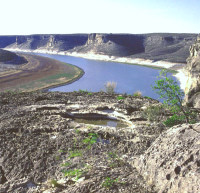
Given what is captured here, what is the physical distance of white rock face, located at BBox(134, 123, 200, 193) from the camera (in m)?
5.86

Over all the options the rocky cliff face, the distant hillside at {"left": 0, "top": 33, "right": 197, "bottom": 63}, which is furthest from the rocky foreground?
the distant hillside at {"left": 0, "top": 33, "right": 197, "bottom": 63}

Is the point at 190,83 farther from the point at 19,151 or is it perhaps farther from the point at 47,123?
the point at 19,151

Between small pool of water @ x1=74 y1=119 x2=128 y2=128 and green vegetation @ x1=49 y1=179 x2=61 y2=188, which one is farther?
small pool of water @ x1=74 y1=119 x2=128 y2=128

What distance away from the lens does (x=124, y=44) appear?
12256 cm

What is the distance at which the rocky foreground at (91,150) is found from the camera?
263 inches

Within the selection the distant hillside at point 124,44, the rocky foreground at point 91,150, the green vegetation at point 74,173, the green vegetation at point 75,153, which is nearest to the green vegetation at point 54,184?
the rocky foreground at point 91,150

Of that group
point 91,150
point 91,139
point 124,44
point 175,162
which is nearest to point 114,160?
point 91,150

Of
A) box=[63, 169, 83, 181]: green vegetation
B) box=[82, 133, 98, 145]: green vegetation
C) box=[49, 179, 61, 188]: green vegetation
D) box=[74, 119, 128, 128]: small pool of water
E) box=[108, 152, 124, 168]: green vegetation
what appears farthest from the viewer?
box=[74, 119, 128, 128]: small pool of water

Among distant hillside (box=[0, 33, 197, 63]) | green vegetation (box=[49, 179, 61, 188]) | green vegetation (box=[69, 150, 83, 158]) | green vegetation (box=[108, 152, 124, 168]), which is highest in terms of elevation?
distant hillside (box=[0, 33, 197, 63])

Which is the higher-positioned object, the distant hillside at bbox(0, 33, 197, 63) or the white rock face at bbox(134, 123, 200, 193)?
the distant hillside at bbox(0, 33, 197, 63)

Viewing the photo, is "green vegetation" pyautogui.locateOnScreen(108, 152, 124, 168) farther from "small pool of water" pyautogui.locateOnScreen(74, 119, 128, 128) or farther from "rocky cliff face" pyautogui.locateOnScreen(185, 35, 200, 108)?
"rocky cliff face" pyautogui.locateOnScreen(185, 35, 200, 108)

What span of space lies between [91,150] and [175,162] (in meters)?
5.58

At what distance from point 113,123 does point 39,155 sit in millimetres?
6971

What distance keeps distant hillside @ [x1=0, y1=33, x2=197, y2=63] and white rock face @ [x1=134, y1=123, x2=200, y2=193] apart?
81329 millimetres
